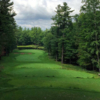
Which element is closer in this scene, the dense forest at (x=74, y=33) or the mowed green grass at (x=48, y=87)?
the mowed green grass at (x=48, y=87)

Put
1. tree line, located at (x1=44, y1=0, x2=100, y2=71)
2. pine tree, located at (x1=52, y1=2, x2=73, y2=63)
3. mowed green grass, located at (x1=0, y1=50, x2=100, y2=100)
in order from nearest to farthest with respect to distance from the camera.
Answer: mowed green grass, located at (x1=0, y1=50, x2=100, y2=100)
tree line, located at (x1=44, y1=0, x2=100, y2=71)
pine tree, located at (x1=52, y1=2, x2=73, y2=63)

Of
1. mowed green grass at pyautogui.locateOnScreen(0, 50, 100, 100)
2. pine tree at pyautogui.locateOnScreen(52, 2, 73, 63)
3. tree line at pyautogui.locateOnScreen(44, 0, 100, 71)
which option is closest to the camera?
mowed green grass at pyautogui.locateOnScreen(0, 50, 100, 100)

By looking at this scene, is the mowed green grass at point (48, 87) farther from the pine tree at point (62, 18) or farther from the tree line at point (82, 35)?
the pine tree at point (62, 18)

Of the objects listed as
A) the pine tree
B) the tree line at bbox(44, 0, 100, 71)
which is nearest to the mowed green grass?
the tree line at bbox(44, 0, 100, 71)

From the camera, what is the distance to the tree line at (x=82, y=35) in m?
22.7

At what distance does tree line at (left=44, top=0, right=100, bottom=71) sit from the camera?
22719 mm

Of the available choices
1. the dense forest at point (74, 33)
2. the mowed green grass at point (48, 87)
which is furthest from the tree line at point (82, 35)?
the mowed green grass at point (48, 87)

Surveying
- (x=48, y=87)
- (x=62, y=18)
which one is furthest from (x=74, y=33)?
(x=48, y=87)

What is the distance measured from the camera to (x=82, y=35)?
2631cm

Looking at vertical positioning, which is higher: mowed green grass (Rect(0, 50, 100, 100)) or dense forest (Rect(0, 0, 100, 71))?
dense forest (Rect(0, 0, 100, 71))

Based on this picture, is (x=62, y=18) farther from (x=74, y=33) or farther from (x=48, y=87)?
(x=48, y=87)

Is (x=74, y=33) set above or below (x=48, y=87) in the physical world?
above

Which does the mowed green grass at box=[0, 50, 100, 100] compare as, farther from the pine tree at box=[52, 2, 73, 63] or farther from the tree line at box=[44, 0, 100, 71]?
the pine tree at box=[52, 2, 73, 63]

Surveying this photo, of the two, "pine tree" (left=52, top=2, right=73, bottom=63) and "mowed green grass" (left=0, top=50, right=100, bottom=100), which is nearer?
"mowed green grass" (left=0, top=50, right=100, bottom=100)
